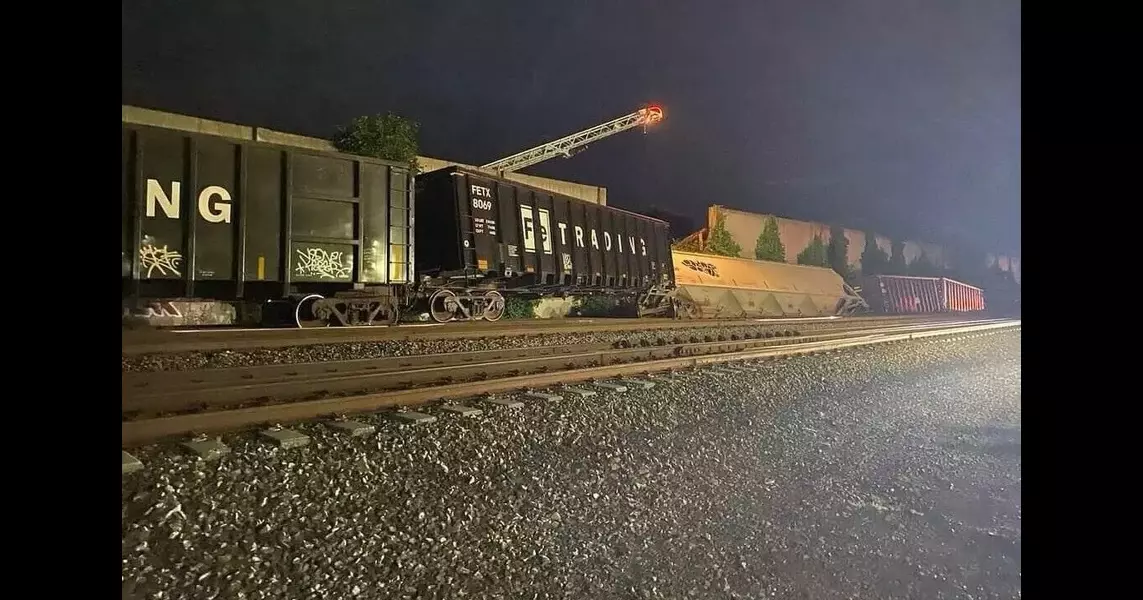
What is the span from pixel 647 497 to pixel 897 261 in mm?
1449

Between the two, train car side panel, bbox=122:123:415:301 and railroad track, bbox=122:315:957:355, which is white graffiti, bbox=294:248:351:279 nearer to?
train car side panel, bbox=122:123:415:301

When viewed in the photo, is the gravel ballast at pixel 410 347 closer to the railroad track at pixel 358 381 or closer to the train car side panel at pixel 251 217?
the railroad track at pixel 358 381

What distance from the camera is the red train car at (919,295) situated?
2.35m

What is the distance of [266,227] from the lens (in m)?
1.31

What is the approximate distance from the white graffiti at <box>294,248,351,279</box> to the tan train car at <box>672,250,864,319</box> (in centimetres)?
94

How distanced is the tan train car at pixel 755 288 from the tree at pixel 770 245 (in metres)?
0.02

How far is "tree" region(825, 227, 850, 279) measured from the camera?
7.24ft

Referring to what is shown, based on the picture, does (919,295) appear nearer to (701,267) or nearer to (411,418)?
(701,267)

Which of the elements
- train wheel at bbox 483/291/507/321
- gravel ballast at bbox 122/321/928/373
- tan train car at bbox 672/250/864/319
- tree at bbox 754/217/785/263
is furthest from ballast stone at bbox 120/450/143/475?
tree at bbox 754/217/785/263

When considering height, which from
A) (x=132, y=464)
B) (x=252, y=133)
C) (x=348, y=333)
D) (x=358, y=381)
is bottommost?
(x=132, y=464)

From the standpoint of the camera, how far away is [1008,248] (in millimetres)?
2467

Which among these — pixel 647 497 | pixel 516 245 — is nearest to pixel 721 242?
pixel 516 245

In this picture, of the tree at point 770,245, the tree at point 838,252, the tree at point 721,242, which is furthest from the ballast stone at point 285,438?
the tree at point 838,252
